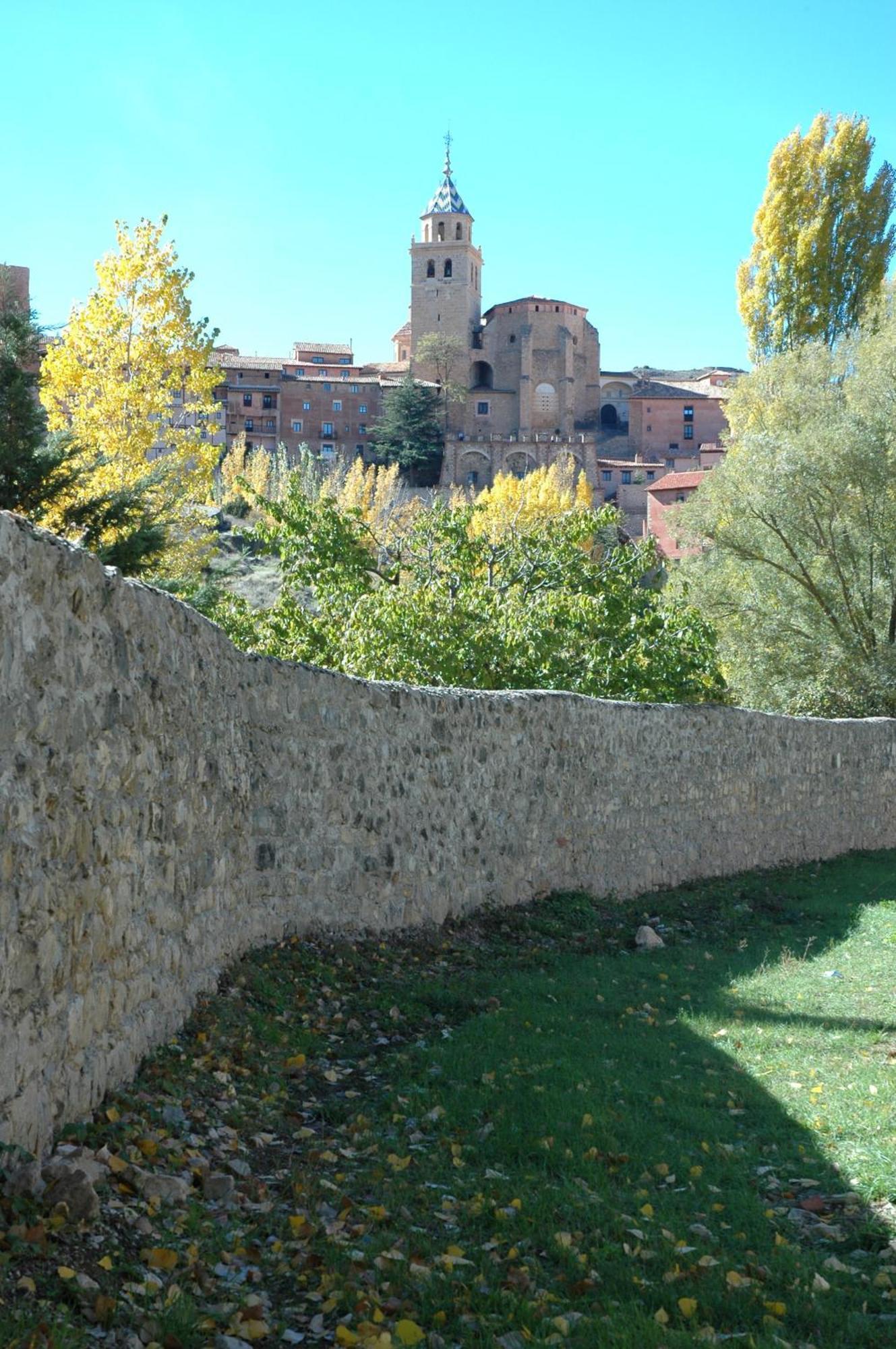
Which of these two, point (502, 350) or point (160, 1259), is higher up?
point (502, 350)

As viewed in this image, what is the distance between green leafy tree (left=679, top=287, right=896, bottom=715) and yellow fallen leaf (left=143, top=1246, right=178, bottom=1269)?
23826 millimetres

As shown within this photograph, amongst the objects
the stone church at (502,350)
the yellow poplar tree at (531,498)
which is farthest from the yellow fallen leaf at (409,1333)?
the stone church at (502,350)

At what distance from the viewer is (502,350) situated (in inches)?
4540

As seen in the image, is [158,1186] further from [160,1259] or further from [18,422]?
[18,422]

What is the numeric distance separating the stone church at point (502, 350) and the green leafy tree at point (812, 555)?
7860 cm

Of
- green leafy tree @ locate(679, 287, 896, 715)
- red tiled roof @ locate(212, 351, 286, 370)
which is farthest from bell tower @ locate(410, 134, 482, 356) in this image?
green leafy tree @ locate(679, 287, 896, 715)

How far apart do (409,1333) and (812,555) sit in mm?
25089

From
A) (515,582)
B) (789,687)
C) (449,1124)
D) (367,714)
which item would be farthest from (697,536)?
(449,1124)

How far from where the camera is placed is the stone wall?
4.70m

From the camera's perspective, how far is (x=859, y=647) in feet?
87.2

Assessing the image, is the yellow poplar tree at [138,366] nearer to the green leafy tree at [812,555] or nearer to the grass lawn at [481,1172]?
the green leafy tree at [812,555]

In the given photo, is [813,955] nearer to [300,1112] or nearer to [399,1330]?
[300,1112]

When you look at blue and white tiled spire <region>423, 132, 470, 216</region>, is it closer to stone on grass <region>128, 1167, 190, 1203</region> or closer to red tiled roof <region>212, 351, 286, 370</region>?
red tiled roof <region>212, 351, 286, 370</region>

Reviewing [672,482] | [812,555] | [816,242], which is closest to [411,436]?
[672,482]
